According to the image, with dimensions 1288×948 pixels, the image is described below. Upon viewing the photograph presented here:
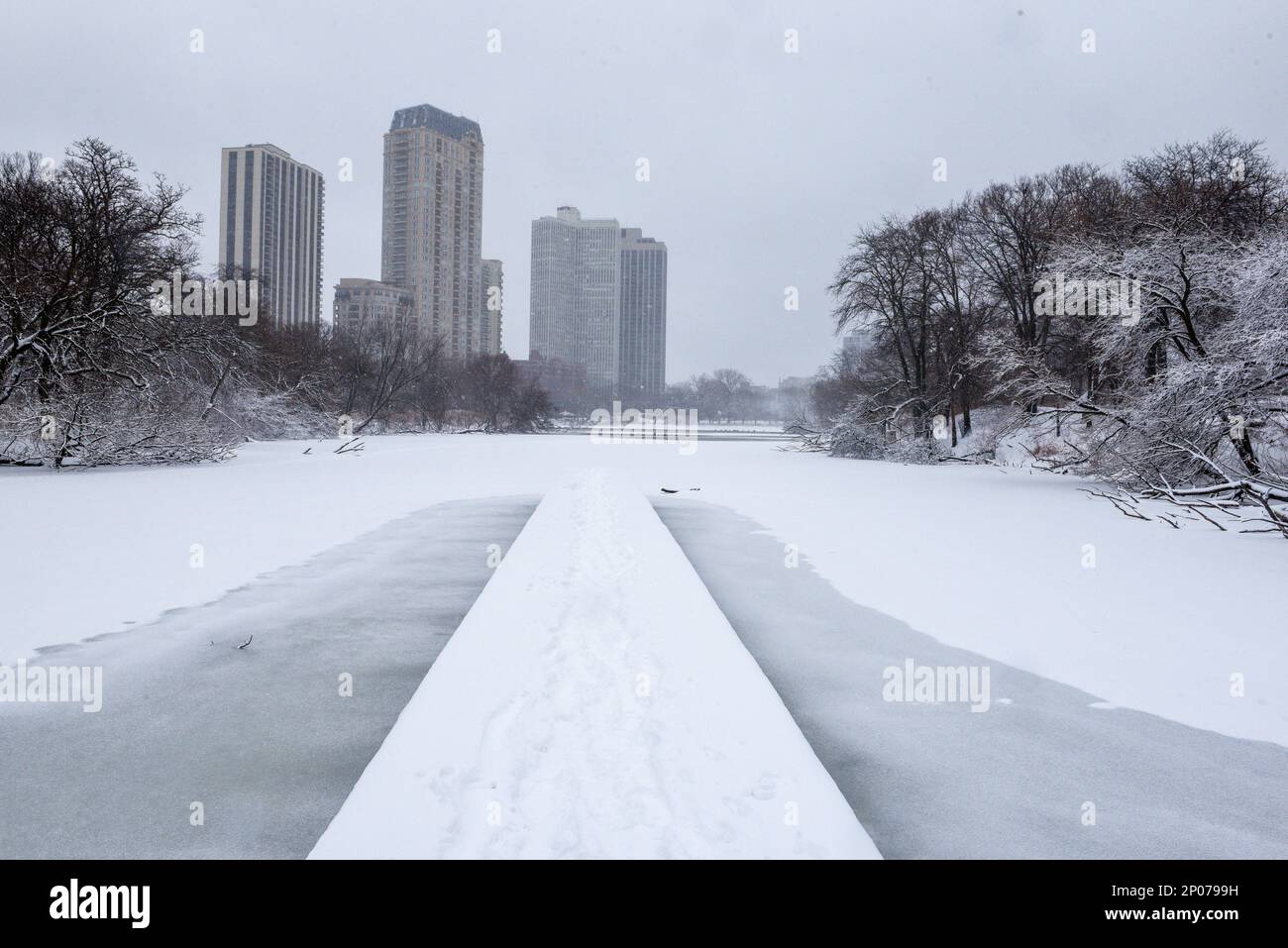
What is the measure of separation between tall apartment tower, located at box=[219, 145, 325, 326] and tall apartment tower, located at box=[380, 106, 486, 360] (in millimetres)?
13241

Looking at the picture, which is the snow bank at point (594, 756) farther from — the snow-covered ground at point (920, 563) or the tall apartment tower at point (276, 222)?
the tall apartment tower at point (276, 222)

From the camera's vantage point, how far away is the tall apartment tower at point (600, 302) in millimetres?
147375

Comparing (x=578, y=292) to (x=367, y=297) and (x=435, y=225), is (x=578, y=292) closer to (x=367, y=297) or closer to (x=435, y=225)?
(x=435, y=225)

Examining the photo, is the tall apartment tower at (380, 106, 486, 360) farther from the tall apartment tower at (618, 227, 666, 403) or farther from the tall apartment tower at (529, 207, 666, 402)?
the tall apartment tower at (618, 227, 666, 403)

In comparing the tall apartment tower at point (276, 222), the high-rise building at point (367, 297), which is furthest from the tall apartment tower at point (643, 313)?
the tall apartment tower at point (276, 222)

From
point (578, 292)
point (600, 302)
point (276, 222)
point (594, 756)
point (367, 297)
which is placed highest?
point (276, 222)

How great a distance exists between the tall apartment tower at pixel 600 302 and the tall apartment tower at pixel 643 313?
0.74ft

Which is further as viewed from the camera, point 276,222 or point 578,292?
point 578,292

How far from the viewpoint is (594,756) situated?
142 inches

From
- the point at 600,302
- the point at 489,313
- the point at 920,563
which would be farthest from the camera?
the point at 600,302

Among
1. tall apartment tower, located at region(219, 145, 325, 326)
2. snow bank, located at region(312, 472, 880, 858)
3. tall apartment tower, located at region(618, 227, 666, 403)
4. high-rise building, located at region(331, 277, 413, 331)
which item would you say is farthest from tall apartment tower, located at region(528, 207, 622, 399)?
snow bank, located at region(312, 472, 880, 858)

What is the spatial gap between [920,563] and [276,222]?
13704 centimetres

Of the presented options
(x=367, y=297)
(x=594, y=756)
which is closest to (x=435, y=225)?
(x=367, y=297)

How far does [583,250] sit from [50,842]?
154023mm
